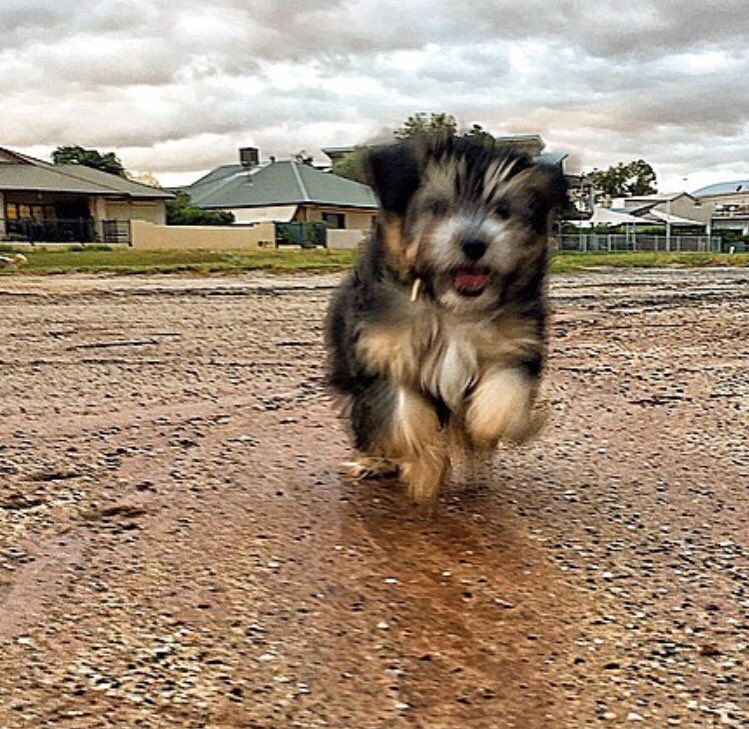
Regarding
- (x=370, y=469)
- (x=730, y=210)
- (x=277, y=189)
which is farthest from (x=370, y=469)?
(x=730, y=210)

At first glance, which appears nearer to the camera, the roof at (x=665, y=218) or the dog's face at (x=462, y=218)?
the dog's face at (x=462, y=218)

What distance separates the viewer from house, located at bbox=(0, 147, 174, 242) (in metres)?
48.6

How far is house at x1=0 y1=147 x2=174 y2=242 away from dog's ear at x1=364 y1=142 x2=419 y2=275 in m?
44.0

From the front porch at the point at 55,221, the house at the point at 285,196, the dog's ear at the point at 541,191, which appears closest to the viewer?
the dog's ear at the point at 541,191

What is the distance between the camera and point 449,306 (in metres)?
4.12

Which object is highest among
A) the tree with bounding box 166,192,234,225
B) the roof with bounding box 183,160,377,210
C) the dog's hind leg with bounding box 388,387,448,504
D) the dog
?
the roof with bounding box 183,160,377,210

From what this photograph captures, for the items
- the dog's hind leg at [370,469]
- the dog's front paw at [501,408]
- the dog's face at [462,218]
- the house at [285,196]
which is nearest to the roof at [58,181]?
the house at [285,196]

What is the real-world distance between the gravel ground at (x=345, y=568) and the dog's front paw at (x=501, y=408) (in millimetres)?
337

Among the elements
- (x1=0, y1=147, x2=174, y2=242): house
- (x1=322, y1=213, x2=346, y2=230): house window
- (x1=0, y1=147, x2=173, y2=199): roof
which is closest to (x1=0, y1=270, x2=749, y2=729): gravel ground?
(x1=0, y1=147, x2=174, y2=242): house

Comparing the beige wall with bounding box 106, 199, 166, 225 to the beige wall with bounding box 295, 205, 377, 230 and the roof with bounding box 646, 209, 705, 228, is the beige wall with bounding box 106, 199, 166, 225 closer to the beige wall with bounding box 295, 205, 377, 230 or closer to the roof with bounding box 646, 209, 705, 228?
the beige wall with bounding box 295, 205, 377, 230

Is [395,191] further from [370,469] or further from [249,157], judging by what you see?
[249,157]

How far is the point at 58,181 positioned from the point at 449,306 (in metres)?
49.3

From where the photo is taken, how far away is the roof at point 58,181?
4959cm

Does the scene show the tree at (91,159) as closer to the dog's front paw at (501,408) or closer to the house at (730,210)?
the house at (730,210)
